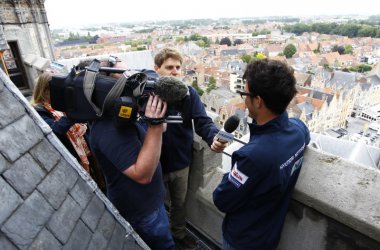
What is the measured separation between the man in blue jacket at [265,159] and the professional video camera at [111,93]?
46 cm

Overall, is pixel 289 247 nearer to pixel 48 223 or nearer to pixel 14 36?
pixel 48 223

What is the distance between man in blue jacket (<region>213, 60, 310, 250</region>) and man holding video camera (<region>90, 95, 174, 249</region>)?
1.70ft

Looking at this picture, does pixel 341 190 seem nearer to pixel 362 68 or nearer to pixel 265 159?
pixel 265 159

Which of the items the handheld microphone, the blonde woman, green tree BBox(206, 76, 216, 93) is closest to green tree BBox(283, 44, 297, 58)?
green tree BBox(206, 76, 216, 93)

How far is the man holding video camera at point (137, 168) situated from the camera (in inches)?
70.9

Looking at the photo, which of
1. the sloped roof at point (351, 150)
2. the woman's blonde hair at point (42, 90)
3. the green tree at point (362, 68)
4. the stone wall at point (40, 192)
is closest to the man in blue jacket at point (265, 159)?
the stone wall at point (40, 192)

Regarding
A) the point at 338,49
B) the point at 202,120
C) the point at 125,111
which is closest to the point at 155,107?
the point at 125,111

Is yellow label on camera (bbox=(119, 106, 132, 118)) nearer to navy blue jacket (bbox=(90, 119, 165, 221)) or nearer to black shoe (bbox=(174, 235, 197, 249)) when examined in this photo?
navy blue jacket (bbox=(90, 119, 165, 221))

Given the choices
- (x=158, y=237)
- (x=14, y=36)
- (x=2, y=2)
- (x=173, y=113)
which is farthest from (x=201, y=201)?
(x=2, y=2)

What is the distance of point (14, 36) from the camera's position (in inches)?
393

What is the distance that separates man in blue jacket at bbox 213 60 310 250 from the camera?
171cm

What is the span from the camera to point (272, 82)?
5.63 feet

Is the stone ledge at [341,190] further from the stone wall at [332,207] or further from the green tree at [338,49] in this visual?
the green tree at [338,49]

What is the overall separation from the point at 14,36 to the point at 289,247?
11008 millimetres
